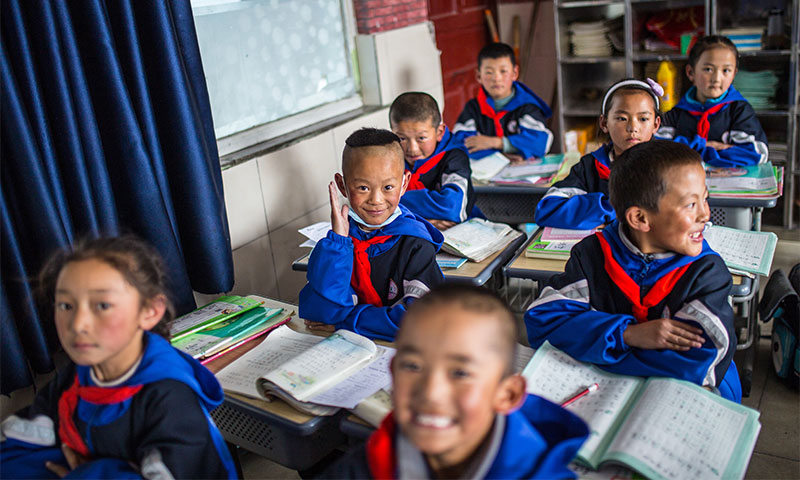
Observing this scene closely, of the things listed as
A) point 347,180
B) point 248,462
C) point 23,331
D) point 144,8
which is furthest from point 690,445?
point 144,8

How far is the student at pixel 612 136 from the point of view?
2.69 m

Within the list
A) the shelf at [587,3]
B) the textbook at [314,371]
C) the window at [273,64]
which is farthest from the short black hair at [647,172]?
the shelf at [587,3]

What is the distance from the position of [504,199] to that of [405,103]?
2.36ft

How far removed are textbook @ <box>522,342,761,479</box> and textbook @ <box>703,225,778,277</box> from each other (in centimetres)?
76

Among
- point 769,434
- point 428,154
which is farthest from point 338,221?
point 769,434

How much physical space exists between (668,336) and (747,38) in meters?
3.45

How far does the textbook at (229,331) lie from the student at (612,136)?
3.66 feet

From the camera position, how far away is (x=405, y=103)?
3.21 m

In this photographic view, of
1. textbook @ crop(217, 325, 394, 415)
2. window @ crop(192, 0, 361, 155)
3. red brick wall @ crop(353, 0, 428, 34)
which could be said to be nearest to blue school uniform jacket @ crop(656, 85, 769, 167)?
red brick wall @ crop(353, 0, 428, 34)

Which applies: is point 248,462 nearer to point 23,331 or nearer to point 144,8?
point 23,331

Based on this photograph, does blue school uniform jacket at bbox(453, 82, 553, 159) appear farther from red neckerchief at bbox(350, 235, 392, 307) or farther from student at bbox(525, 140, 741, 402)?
student at bbox(525, 140, 741, 402)

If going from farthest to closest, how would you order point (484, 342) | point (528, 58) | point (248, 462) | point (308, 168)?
point (528, 58), point (308, 168), point (248, 462), point (484, 342)

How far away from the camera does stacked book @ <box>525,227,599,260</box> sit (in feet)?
8.09

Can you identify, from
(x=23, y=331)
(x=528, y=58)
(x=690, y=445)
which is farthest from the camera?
(x=528, y=58)
